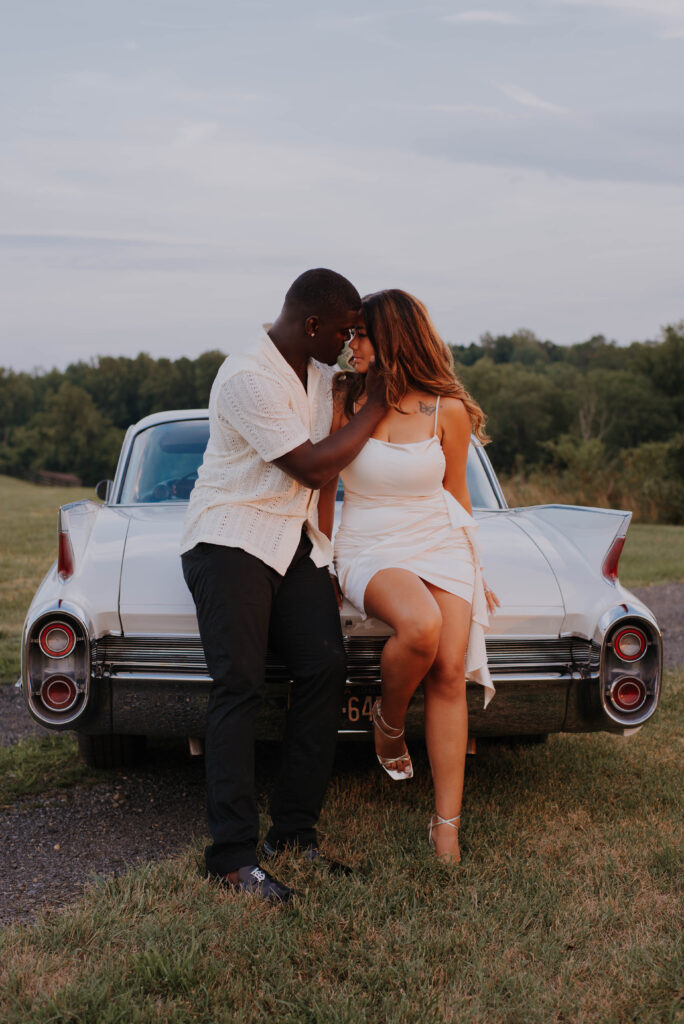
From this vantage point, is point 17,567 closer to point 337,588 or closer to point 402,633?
point 337,588

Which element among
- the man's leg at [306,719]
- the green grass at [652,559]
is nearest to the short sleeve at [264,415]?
the man's leg at [306,719]

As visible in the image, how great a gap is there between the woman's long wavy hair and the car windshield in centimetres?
111

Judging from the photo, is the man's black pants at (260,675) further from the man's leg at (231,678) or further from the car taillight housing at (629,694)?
the car taillight housing at (629,694)

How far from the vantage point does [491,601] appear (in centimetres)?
357

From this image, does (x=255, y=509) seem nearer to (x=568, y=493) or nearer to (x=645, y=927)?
(x=645, y=927)

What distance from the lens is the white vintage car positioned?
3473 millimetres

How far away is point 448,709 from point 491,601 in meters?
0.43

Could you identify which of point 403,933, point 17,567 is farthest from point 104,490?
point 17,567

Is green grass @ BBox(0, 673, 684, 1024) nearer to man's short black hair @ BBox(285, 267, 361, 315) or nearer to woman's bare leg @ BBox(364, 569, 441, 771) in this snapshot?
woman's bare leg @ BBox(364, 569, 441, 771)

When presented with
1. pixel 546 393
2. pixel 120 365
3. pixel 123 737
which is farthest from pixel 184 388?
pixel 123 737

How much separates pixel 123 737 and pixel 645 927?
2277 millimetres

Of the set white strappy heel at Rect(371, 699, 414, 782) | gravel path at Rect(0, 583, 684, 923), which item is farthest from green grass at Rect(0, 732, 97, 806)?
white strappy heel at Rect(371, 699, 414, 782)

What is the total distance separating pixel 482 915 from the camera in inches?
112

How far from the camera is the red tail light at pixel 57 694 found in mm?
3457
